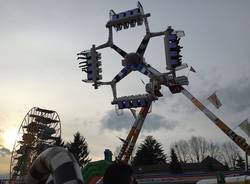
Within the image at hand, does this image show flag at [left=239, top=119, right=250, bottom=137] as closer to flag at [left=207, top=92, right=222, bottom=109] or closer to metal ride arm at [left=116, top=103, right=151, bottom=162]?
flag at [left=207, top=92, right=222, bottom=109]

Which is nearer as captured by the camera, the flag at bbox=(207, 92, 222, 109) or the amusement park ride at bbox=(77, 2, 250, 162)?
the amusement park ride at bbox=(77, 2, 250, 162)

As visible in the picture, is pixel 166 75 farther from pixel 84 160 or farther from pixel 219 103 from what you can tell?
pixel 84 160

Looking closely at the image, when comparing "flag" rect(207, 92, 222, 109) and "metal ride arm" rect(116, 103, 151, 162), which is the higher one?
"flag" rect(207, 92, 222, 109)

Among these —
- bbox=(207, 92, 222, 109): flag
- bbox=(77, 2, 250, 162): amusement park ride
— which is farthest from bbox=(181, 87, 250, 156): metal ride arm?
bbox=(207, 92, 222, 109): flag

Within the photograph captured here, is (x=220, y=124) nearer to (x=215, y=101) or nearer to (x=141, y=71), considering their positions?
(x=215, y=101)

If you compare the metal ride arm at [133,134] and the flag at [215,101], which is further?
the flag at [215,101]

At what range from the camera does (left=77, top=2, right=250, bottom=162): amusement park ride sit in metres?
28.5

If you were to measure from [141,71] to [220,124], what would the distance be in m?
6.97

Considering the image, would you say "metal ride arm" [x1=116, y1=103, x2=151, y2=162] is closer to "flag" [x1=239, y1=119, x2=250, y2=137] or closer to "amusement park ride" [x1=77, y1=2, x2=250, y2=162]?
"amusement park ride" [x1=77, y1=2, x2=250, y2=162]

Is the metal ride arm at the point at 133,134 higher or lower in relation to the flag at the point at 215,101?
lower

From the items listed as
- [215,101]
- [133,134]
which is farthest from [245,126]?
[133,134]

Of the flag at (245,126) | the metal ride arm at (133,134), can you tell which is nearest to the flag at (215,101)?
the flag at (245,126)

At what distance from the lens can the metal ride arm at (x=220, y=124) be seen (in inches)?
1125

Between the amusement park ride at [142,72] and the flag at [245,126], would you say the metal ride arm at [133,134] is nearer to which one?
the amusement park ride at [142,72]
